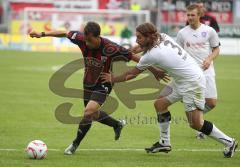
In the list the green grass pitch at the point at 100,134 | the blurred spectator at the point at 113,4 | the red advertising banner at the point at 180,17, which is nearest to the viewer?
the green grass pitch at the point at 100,134

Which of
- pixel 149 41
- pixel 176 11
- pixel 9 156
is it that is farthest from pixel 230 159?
pixel 176 11

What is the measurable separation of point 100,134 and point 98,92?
230 cm

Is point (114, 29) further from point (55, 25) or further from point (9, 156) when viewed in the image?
point (9, 156)

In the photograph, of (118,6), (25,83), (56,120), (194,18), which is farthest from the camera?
(118,6)

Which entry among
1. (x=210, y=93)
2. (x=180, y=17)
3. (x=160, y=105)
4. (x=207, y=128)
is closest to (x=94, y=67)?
(x=160, y=105)

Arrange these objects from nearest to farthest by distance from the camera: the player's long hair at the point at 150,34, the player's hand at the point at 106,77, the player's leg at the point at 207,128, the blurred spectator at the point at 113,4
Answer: the player's long hair at the point at 150,34 < the player's leg at the point at 207,128 < the player's hand at the point at 106,77 < the blurred spectator at the point at 113,4

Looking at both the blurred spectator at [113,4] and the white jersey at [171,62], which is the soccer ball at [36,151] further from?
the blurred spectator at [113,4]

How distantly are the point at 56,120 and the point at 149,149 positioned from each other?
4.42 meters

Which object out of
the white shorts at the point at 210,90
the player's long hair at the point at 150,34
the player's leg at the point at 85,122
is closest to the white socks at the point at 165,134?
the player's leg at the point at 85,122

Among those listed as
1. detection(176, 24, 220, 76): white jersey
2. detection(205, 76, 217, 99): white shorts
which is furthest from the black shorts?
detection(205, 76, 217, 99): white shorts

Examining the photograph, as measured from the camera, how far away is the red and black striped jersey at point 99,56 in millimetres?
10719

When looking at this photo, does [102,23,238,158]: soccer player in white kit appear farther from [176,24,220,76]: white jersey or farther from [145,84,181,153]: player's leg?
[176,24,220,76]: white jersey

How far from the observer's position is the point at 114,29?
1823 inches

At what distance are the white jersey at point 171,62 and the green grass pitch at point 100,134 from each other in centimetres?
125
